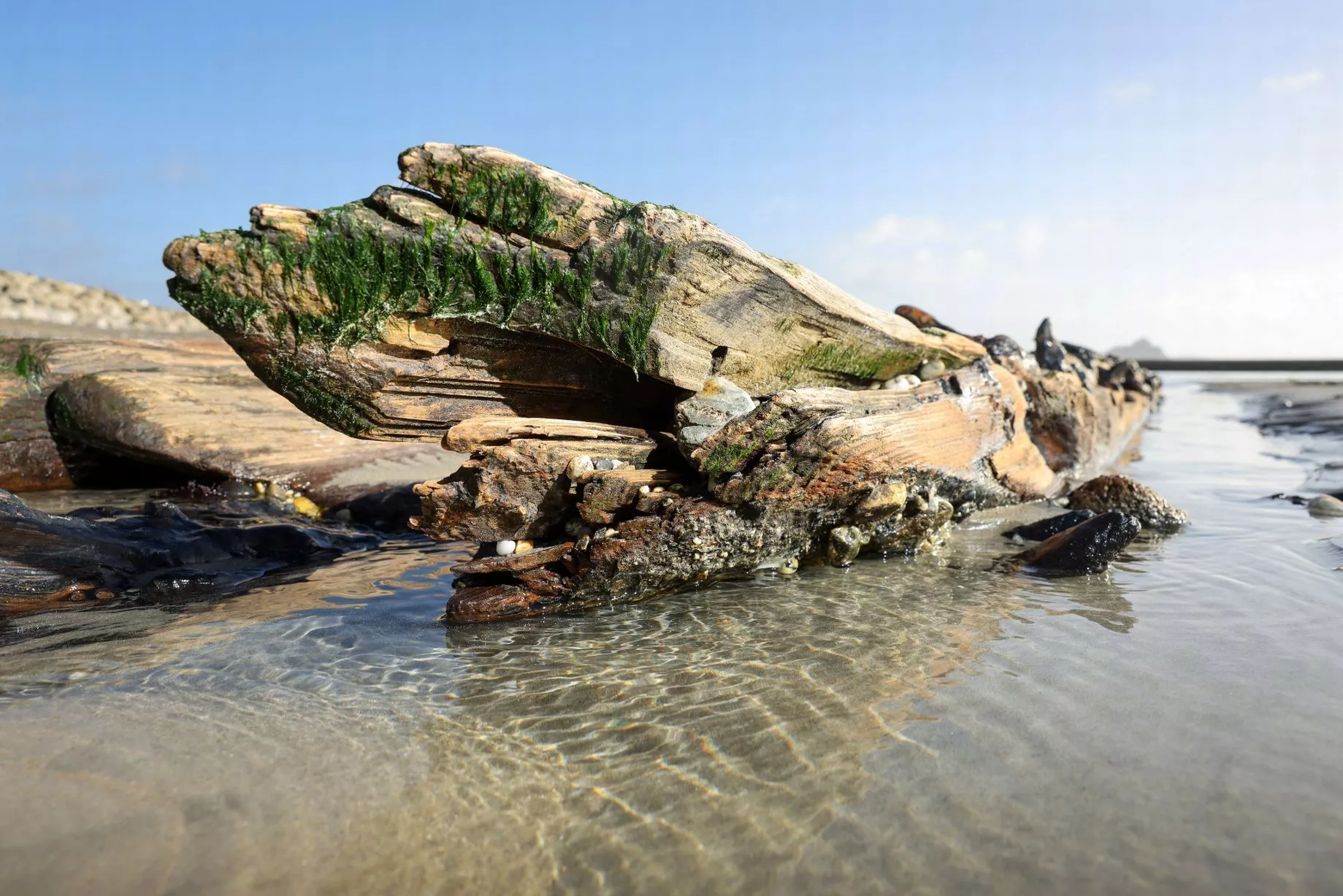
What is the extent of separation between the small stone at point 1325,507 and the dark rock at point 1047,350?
401 centimetres

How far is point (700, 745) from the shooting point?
355cm

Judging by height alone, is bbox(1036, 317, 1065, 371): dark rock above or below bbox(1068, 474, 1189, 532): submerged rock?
above

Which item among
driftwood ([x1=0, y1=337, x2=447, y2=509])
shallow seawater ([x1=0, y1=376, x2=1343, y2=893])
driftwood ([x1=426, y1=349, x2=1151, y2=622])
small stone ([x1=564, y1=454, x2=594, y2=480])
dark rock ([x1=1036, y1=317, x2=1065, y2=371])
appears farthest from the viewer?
dark rock ([x1=1036, y1=317, x2=1065, y2=371])

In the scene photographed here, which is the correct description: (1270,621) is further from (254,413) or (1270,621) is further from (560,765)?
(254,413)

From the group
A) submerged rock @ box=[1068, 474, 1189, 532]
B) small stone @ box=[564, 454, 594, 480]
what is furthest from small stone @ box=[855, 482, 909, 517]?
submerged rock @ box=[1068, 474, 1189, 532]

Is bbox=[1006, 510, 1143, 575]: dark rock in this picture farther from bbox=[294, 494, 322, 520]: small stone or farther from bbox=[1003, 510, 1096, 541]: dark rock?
bbox=[294, 494, 322, 520]: small stone

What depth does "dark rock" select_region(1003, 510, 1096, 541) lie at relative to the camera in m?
7.69

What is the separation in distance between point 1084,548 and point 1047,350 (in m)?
7.38

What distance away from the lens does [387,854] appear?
9.01ft

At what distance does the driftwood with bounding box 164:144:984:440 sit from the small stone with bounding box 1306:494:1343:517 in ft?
20.6

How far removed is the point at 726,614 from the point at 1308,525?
655 centimetres

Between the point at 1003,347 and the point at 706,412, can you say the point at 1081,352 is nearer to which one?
the point at 1003,347

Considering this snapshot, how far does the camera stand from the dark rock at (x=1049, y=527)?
769 cm

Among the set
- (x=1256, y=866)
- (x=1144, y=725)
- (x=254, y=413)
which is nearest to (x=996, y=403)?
(x=1144, y=725)
